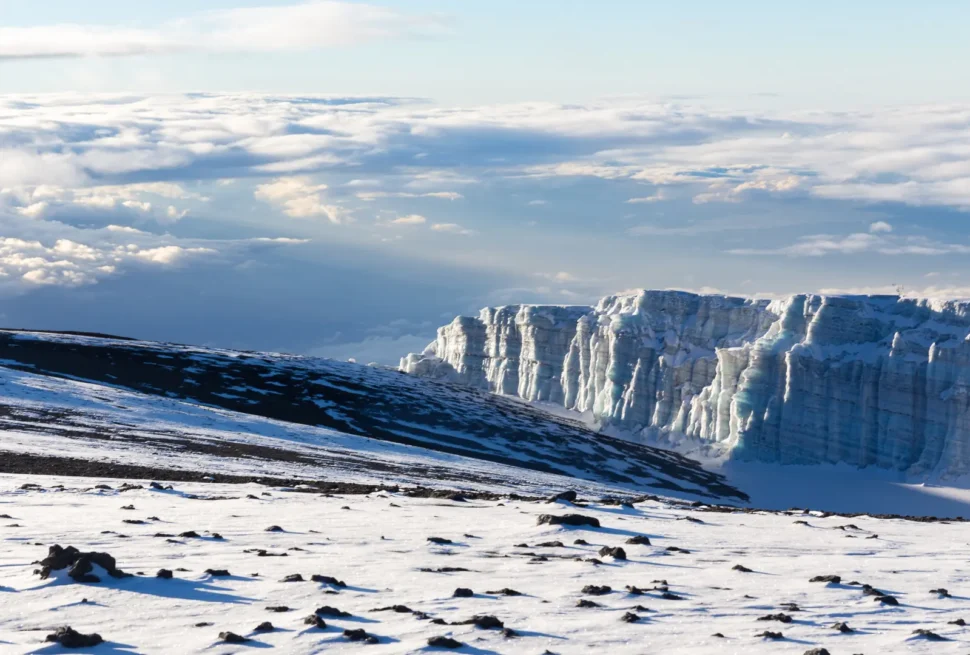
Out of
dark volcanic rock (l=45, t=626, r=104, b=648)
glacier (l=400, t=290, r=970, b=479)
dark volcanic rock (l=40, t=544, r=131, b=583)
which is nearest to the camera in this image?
dark volcanic rock (l=45, t=626, r=104, b=648)

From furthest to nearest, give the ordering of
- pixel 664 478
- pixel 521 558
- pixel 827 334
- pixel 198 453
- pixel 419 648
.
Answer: pixel 827 334 → pixel 664 478 → pixel 198 453 → pixel 521 558 → pixel 419 648

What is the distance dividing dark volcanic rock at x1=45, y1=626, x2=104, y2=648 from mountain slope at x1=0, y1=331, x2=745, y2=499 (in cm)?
4375

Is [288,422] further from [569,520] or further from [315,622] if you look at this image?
[315,622]

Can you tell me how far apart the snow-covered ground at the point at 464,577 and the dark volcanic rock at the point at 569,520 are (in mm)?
414

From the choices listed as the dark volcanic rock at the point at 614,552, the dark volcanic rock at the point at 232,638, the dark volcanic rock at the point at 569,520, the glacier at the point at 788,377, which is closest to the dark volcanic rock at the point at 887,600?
the dark volcanic rock at the point at 614,552

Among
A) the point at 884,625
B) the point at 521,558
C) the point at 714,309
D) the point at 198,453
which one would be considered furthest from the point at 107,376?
the point at 884,625

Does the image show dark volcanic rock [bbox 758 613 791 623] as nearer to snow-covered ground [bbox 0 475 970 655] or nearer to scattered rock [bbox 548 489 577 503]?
snow-covered ground [bbox 0 475 970 655]

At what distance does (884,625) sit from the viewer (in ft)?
76.0

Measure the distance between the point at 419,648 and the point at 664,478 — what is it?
121818 millimetres

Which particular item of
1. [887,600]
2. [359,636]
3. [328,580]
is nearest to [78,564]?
[328,580]

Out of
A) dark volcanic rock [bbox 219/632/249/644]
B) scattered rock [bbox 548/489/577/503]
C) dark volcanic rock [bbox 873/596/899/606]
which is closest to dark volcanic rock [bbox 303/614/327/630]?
dark volcanic rock [bbox 219/632/249/644]

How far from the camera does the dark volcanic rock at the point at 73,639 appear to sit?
19281mm

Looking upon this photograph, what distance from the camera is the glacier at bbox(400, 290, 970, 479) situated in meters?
144

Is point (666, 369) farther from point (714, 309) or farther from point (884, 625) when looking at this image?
point (884, 625)
